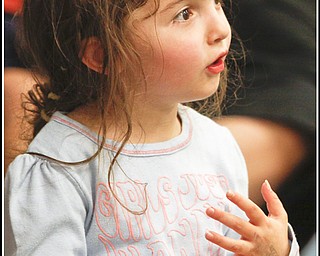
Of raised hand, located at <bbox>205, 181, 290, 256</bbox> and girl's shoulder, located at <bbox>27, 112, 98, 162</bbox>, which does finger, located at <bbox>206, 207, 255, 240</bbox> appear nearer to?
raised hand, located at <bbox>205, 181, 290, 256</bbox>

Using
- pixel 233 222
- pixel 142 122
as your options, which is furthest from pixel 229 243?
pixel 142 122

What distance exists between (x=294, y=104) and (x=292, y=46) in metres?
0.06

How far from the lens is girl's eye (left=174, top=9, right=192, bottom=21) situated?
557 millimetres

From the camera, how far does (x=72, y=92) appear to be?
58 cm

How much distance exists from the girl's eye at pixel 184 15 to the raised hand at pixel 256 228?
0.45 feet

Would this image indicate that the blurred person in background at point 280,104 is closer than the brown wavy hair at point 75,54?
No

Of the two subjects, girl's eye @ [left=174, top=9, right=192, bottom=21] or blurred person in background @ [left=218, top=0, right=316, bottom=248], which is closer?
girl's eye @ [left=174, top=9, right=192, bottom=21]

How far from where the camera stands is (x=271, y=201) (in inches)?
23.8

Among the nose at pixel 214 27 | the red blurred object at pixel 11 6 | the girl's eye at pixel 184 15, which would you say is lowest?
the red blurred object at pixel 11 6

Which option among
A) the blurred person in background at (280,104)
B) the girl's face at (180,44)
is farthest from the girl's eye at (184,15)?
the blurred person in background at (280,104)

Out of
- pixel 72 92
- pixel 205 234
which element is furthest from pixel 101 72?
pixel 205 234

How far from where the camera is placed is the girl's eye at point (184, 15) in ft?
1.83

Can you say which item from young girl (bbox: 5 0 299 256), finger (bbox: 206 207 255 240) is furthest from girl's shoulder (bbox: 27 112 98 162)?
finger (bbox: 206 207 255 240)

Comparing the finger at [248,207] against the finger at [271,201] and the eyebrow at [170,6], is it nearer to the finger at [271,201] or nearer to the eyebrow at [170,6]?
the finger at [271,201]
